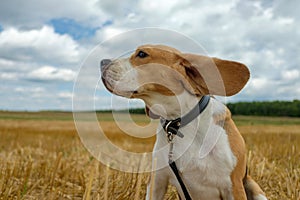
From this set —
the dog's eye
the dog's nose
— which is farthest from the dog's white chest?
the dog's nose

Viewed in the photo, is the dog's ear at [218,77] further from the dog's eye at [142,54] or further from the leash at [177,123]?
the dog's eye at [142,54]

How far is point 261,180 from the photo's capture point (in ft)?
16.1

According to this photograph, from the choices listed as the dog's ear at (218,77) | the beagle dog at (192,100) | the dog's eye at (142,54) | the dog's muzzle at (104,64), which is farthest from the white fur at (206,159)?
the dog's muzzle at (104,64)

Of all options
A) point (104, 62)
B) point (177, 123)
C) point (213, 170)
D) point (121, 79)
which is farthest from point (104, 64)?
point (213, 170)

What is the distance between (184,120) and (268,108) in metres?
56.3

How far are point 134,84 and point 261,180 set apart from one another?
2759mm

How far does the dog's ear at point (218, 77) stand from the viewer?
2.92 metres

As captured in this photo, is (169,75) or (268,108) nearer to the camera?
(169,75)

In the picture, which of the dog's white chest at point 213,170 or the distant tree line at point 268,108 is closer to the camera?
the dog's white chest at point 213,170

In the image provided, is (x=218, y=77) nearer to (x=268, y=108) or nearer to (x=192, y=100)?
(x=192, y=100)

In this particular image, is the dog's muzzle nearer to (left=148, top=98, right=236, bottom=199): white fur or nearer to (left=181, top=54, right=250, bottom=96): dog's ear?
(left=181, top=54, right=250, bottom=96): dog's ear

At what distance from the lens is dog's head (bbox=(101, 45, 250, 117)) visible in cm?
292

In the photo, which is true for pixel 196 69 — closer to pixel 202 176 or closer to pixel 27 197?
pixel 202 176

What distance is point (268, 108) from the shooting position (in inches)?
2222
